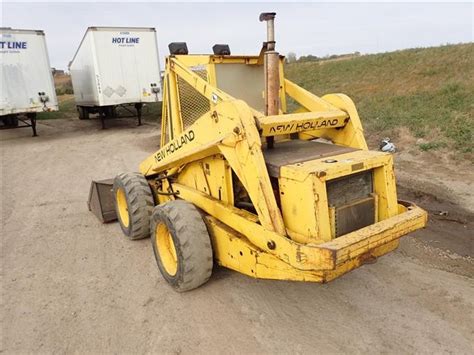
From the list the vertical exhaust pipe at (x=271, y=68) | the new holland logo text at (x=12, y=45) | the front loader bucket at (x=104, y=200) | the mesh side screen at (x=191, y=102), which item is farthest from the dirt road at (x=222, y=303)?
the new holland logo text at (x=12, y=45)

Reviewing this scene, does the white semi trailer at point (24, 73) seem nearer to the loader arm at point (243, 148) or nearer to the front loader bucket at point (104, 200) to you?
the front loader bucket at point (104, 200)

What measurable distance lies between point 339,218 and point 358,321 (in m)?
0.97

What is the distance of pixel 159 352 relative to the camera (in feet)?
9.78

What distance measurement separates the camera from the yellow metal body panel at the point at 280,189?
2.72 meters

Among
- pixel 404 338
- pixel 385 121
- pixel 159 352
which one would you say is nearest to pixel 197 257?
pixel 159 352

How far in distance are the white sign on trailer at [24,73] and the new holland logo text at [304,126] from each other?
12.1 meters

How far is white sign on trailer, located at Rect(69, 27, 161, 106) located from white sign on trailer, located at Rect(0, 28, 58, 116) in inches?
61.1

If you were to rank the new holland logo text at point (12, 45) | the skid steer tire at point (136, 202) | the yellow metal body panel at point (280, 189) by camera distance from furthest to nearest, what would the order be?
the new holland logo text at point (12, 45) → the skid steer tire at point (136, 202) → the yellow metal body panel at point (280, 189)

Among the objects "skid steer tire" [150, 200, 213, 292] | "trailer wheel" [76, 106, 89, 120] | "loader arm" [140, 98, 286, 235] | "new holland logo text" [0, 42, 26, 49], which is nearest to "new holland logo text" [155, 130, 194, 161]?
"loader arm" [140, 98, 286, 235]

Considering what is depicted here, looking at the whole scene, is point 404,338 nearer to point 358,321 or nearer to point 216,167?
point 358,321

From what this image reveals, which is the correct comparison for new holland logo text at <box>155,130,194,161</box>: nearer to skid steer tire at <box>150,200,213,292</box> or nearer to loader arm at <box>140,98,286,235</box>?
loader arm at <box>140,98,286,235</box>

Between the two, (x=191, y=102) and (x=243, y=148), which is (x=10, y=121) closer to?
(x=191, y=102)

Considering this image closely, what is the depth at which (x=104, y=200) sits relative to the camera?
5.63 m

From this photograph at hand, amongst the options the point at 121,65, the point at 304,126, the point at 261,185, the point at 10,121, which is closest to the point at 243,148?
the point at 261,185
